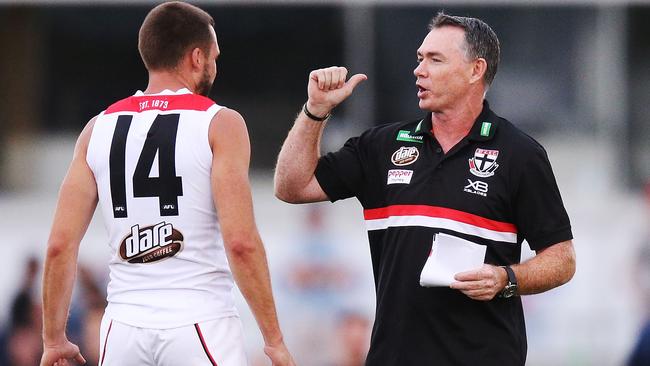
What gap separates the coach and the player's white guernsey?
53 centimetres

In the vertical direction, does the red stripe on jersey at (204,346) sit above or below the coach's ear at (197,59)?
below

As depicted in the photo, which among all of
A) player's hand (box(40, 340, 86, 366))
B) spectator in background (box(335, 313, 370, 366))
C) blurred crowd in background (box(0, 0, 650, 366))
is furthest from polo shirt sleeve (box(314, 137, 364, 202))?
blurred crowd in background (box(0, 0, 650, 366))

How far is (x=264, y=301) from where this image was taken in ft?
16.6

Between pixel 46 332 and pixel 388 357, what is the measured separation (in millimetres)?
1404

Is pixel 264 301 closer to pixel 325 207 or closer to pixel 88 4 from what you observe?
pixel 325 207

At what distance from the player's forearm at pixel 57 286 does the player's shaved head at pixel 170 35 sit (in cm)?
85

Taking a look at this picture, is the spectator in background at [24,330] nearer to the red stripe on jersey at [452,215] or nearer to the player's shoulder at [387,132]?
the player's shoulder at [387,132]

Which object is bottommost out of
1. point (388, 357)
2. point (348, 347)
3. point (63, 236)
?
point (348, 347)

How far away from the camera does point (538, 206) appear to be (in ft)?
17.1

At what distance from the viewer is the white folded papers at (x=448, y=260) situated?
499cm

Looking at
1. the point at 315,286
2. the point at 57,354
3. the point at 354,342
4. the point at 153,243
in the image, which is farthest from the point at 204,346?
the point at 315,286

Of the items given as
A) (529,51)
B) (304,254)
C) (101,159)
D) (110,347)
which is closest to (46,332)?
(110,347)

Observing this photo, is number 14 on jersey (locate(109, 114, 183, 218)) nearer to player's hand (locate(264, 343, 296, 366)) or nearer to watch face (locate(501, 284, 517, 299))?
player's hand (locate(264, 343, 296, 366))

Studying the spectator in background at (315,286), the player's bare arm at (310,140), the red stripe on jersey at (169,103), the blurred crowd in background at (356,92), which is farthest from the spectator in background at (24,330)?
the red stripe on jersey at (169,103)
